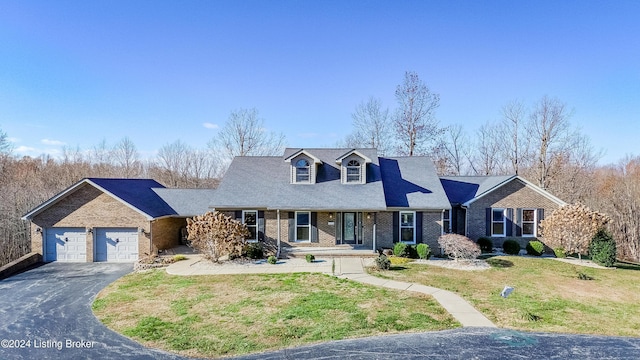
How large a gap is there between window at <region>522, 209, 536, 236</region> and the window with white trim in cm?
1436

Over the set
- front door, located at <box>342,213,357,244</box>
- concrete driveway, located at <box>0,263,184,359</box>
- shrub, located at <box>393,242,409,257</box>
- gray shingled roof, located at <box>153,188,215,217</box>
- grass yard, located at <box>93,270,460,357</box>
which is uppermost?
gray shingled roof, located at <box>153,188,215,217</box>

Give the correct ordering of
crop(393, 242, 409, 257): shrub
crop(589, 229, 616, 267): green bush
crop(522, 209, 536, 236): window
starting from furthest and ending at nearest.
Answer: crop(522, 209, 536, 236): window, crop(393, 242, 409, 257): shrub, crop(589, 229, 616, 267): green bush

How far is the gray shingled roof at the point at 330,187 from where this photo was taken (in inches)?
747

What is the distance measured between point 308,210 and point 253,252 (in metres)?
4.01

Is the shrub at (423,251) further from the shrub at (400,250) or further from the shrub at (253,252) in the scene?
the shrub at (253,252)

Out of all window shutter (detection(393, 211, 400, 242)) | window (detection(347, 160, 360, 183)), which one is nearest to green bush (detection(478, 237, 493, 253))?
window shutter (detection(393, 211, 400, 242))

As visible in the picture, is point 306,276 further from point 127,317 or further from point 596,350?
point 596,350

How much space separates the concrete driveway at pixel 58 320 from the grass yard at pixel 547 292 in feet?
34.2

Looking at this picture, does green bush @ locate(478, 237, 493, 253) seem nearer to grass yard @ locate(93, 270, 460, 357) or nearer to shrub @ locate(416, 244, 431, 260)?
shrub @ locate(416, 244, 431, 260)

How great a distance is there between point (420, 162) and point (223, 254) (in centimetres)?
1494

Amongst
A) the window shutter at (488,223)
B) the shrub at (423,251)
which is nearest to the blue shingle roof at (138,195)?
the shrub at (423,251)

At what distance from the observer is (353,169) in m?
20.6

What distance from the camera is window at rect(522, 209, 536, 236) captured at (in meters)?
20.3

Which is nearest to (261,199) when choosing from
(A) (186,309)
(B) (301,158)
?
(B) (301,158)
